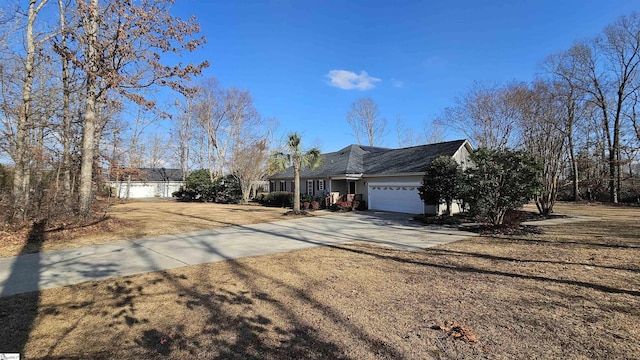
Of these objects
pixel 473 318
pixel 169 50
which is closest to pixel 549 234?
pixel 473 318

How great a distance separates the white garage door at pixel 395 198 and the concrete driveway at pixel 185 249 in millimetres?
4927

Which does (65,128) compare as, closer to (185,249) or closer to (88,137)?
(88,137)

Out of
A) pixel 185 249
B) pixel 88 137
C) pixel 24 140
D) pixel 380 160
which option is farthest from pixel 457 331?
pixel 380 160

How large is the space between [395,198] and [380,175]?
1.92 metres

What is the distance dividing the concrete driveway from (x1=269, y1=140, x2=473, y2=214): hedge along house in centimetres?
547

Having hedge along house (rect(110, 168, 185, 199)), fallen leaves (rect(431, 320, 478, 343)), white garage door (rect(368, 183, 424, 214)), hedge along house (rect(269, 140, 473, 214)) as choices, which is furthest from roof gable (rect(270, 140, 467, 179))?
hedge along house (rect(110, 168, 185, 199))

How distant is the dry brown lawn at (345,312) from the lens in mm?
3311

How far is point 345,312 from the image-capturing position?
168 inches

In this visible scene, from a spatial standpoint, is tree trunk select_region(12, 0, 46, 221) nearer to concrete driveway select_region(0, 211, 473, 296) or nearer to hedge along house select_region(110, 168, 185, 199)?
concrete driveway select_region(0, 211, 473, 296)

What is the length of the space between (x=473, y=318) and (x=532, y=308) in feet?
3.26

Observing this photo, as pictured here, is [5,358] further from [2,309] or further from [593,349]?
[593,349]

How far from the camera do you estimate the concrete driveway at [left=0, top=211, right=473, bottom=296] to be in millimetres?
6070

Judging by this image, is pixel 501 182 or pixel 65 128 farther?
pixel 65 128

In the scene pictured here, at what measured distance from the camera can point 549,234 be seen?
34.3 feet
